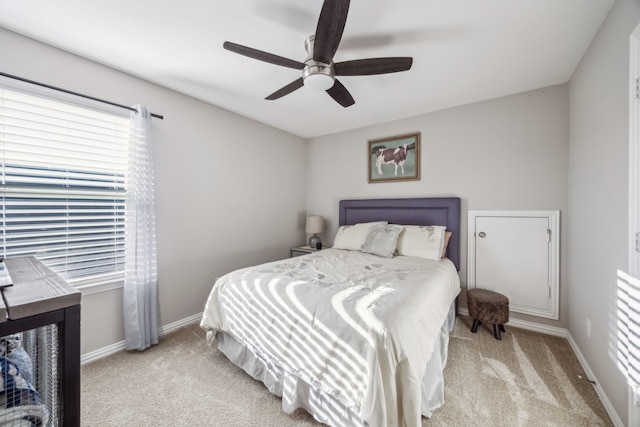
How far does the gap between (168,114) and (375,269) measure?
2584 mm

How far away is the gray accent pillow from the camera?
2.85 meters

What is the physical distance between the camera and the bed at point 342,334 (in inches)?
49.8

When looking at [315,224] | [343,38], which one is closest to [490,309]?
[315,224]

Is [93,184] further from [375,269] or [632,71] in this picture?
[632,71]

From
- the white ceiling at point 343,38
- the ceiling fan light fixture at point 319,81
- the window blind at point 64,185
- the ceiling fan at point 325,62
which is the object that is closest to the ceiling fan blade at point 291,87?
the ceiling fan at point 325,62

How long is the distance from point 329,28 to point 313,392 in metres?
2.08

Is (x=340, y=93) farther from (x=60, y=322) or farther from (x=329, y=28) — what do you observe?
(x=60, y=322)

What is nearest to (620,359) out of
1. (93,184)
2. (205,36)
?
(205,36)

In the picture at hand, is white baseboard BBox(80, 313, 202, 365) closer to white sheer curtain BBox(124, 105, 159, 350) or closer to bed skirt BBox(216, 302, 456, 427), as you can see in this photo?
white sheer curtain BBox(124, 105, 159, 350)

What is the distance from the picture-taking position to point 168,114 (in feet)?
8.60

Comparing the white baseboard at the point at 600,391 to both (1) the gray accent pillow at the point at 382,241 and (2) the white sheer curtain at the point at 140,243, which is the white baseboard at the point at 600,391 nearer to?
(1) the gray accent pillow at the point at 382,241

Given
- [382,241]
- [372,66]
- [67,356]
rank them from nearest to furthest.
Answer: [67,356] → [372,66] → [382,241]

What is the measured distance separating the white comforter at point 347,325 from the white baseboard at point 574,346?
1005 millimetres

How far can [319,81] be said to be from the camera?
5.94ft
